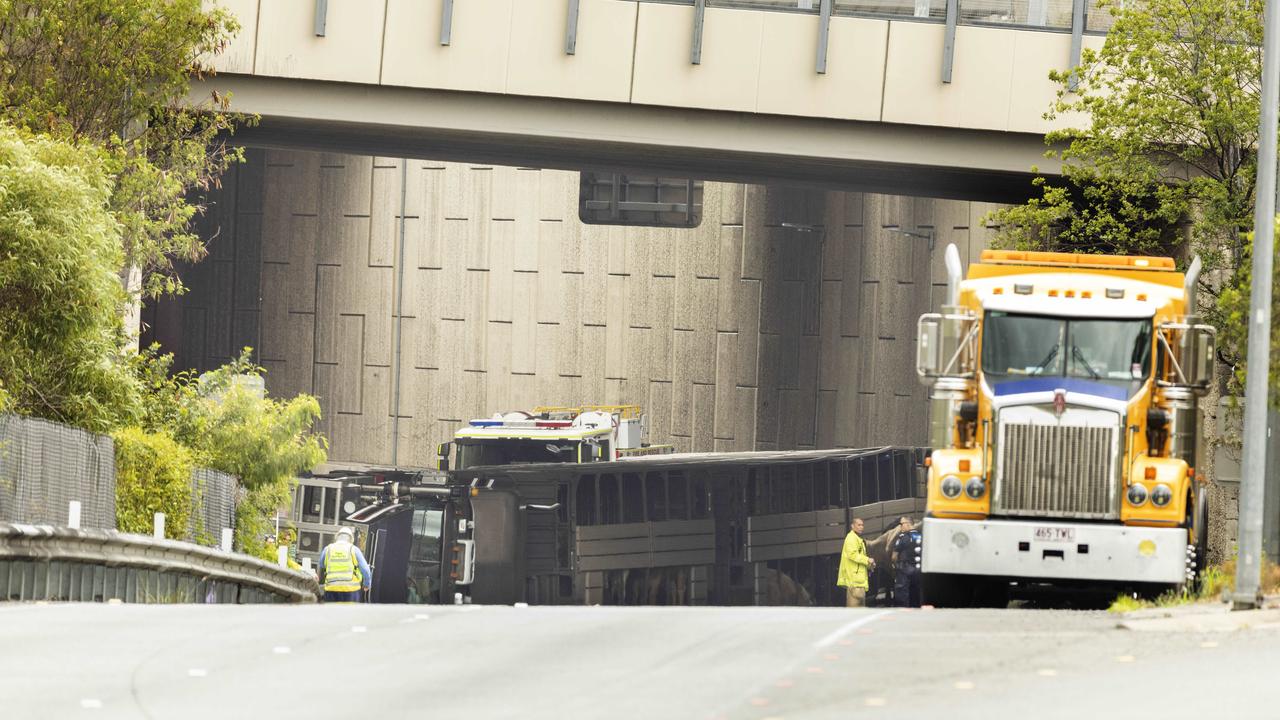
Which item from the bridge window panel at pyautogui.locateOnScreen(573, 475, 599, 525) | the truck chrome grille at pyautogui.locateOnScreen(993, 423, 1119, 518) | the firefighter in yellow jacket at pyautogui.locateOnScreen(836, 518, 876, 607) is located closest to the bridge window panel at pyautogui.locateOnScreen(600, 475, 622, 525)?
the bridge window panel at pyautogui.locateOnScreen(573, 475, 599, 525)

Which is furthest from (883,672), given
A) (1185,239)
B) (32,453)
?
(1185,239)

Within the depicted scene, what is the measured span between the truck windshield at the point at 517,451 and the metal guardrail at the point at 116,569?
16142mm

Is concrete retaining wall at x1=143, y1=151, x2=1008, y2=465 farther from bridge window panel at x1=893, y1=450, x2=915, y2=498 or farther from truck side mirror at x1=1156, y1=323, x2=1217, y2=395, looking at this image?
truck side mirror at x1=1156, y1=323, x2=1217, y2=395

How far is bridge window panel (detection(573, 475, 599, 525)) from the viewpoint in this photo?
45.7m

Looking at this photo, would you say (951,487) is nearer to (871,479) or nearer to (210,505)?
(210,505)

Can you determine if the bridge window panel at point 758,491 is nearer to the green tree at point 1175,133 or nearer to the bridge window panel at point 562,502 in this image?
the bridge window panel at point 562,502

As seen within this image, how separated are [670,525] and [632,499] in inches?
74.7

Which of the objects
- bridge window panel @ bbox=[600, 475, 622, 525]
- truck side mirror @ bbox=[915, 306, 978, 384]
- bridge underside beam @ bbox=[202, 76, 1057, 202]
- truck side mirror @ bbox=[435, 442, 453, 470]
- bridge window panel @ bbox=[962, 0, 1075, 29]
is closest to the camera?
truck side mirror @ bbox=[915, 306, 978, 384]

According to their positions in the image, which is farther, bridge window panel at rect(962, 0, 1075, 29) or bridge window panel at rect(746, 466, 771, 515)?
bridge window panel at rect(746, 466, 771, 515)

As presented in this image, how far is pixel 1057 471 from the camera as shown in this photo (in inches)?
725

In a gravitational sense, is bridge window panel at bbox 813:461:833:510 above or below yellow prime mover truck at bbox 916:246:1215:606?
below

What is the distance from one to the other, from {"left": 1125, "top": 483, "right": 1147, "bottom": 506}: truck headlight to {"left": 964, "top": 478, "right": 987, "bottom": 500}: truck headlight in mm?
1414

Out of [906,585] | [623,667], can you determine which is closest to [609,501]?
[906,585]

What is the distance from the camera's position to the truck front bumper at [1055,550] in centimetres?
1809
